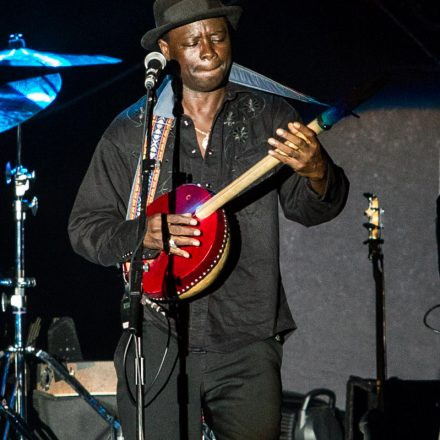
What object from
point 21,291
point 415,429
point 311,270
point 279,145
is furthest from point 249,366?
point 311,270

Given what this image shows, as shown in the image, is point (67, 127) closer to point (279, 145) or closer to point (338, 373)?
point (338, 373)

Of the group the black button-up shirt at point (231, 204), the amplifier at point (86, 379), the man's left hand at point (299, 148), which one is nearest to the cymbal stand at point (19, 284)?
the amplifier at point (86, 379)

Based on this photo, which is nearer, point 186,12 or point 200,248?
point 200,248

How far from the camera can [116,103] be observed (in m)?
6.30

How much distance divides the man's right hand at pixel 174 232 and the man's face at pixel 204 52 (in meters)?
0.64

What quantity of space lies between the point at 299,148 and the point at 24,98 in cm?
245

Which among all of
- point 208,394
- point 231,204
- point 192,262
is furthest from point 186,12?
point 208,394

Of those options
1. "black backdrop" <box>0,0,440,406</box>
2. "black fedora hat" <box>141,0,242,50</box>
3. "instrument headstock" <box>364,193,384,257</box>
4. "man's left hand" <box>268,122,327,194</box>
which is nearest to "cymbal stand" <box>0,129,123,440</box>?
"black backdrop" <box>0,0,440,406</box>

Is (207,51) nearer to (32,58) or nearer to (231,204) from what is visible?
(231,204)

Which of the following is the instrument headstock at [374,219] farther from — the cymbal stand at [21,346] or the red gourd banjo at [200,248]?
the red gourd banjo at [200,248]

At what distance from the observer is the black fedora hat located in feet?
10.5

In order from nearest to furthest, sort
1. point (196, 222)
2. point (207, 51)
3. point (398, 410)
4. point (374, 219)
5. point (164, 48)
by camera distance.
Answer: point (196, 222)
point (207, 51)
point (164, 48)
point (398, 410)
point (374, 219)

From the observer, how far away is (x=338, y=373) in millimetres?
6352

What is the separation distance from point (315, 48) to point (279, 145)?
12.2 feet
